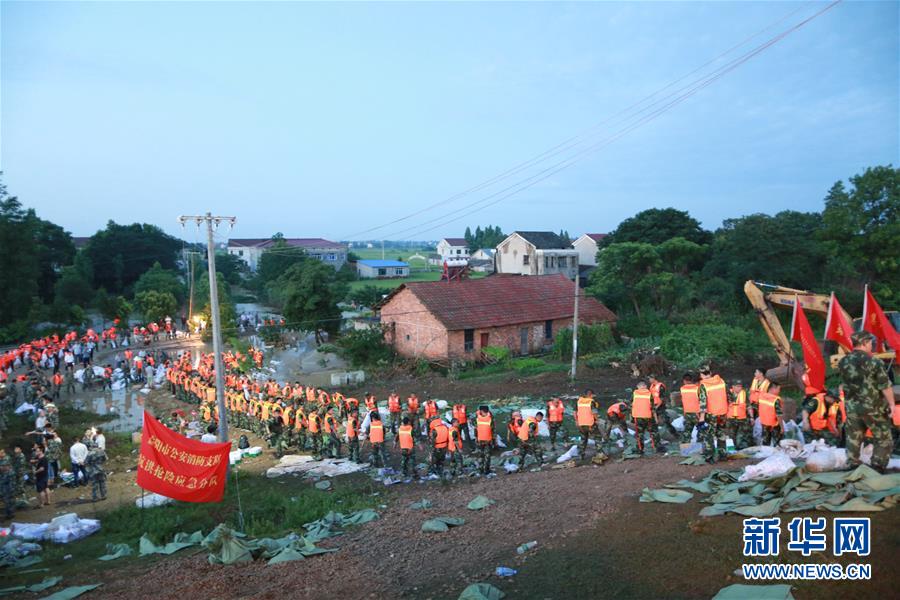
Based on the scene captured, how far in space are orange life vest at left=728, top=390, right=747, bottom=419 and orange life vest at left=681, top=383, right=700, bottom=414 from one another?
0.80 metres

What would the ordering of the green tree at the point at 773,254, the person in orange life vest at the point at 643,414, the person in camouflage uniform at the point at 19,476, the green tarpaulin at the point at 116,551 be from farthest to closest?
1. the green tree at the point at 773,254
2. the person in camouflage uniform at the point at 19,476
3. the person in orange life vest at the point at 643,414
4. the green tarpaulin at the point at 116,551

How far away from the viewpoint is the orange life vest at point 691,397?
37.6 ft

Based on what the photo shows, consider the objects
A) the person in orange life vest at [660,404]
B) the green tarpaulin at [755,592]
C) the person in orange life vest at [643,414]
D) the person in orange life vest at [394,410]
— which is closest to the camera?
the green tarpaulin at [755,592]

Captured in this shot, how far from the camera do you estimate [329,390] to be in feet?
83.2

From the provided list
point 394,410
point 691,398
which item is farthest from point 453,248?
point 691,398

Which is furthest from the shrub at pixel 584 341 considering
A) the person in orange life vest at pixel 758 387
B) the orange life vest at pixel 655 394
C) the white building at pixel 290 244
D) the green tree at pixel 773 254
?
the white building at pixel 290 244

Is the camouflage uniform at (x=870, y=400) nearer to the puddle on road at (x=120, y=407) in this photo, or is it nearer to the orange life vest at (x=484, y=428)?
the orange life vest at (x=484, y=428)

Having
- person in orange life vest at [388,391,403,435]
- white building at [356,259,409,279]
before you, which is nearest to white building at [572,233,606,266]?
white building at [356,259,409,279]

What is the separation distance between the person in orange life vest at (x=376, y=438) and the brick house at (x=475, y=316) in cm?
1318

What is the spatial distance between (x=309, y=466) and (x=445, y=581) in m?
9.34

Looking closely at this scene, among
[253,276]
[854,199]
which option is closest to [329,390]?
[854,199]

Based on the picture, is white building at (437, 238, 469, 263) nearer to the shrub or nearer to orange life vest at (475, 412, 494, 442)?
the shrub

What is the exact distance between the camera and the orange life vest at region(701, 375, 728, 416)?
34.7ft

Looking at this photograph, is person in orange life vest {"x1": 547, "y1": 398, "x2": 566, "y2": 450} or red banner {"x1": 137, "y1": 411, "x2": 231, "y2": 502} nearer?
red banner {"x1": 137, "y1": 411, "x2": 231, "y2": 502}
